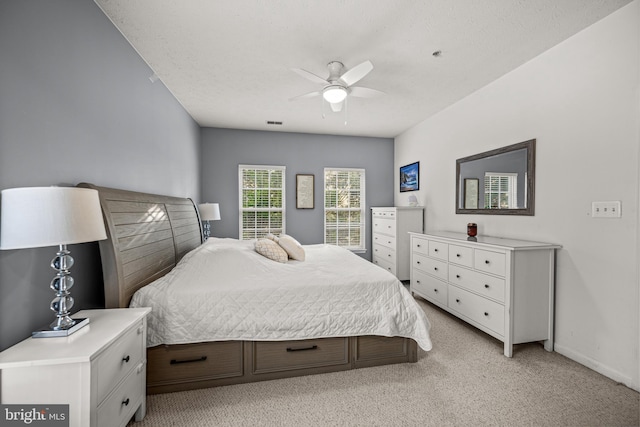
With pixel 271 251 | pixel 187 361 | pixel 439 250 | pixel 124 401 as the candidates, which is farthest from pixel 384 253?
pixel 124 401

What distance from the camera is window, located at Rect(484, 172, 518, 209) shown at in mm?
2883

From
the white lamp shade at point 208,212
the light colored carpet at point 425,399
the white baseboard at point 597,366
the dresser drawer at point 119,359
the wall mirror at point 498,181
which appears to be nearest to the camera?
the dresser drawer at point 119,359

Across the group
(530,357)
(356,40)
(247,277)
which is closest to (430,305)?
(530,357)

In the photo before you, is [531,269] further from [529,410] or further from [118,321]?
[118,321]

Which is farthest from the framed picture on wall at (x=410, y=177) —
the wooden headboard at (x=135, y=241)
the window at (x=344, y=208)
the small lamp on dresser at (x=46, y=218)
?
the small lamp on dresser at (x=46, y=218)

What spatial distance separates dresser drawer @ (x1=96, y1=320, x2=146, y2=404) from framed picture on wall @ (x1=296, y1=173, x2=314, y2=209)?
3710 millimetres

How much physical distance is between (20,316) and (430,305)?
3.82 metres

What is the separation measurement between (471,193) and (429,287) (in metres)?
1.33

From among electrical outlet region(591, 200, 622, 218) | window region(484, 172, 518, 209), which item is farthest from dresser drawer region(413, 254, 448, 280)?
electrical outlet region(591, 200, 622, 218)

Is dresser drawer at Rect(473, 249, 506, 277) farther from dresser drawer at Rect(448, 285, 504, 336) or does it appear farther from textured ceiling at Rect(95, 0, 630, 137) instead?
textured ceiling at Rect(95, 0, 630, 137)

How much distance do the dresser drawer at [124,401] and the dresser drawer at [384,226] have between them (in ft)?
12.3

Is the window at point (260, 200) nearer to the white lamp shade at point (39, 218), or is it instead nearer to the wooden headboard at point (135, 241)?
the wooden headboard at point (135, 241)

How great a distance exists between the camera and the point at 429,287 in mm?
3455

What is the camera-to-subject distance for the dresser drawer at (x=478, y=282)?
95.7 inches
